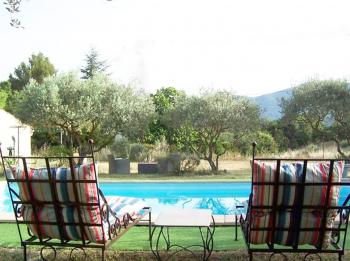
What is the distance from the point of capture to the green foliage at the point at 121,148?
17.6 m

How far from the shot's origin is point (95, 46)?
34906mm

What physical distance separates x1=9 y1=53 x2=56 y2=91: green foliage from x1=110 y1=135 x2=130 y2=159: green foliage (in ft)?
64.6

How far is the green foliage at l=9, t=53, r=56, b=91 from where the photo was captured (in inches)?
1405

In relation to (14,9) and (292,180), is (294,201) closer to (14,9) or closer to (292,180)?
(292,180)

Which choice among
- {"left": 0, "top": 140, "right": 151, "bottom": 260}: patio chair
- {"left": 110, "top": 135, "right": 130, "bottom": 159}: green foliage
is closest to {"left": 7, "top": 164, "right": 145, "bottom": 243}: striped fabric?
{"left": 0, "top": 140, "right": 151, "bottom": 260}: patio chair

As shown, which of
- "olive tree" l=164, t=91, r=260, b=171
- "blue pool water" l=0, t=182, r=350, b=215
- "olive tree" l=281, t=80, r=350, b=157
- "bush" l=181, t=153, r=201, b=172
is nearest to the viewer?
"blue pool water" l=0, t=182, r=350, b=215

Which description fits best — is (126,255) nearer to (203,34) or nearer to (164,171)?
(164,171)

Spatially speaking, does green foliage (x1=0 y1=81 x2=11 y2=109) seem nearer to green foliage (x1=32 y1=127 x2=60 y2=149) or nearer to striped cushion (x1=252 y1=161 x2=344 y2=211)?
green foliage (x1=32 y1=127 x2=60 y2=149)

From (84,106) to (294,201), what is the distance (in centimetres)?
1299

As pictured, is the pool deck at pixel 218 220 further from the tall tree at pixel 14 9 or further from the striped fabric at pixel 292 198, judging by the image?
the tall tree at pixel 14 9

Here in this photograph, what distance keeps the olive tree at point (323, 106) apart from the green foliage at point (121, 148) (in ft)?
19.0

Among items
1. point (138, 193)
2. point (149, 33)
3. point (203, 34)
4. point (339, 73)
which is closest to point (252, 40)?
point (203, 34)

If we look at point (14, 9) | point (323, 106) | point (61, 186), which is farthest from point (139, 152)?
point (61, 186)

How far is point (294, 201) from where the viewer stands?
131 inches
